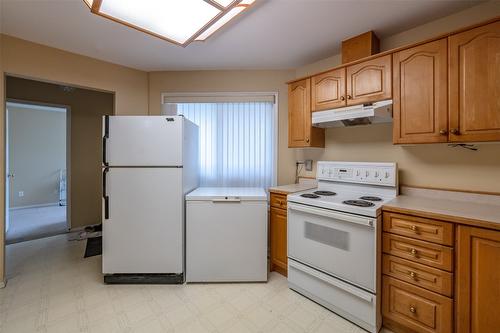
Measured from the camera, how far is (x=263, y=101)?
2.89 meters

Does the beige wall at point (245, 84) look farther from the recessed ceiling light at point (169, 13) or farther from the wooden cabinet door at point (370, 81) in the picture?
the recessed ceiling light at point (169, 13)

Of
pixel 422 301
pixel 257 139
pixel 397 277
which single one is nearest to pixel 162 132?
pixel 257 139

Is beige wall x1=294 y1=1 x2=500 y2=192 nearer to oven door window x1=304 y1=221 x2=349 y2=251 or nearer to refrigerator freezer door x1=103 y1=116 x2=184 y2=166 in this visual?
oven door window x1=304 y1=221 x2=349 y2=251

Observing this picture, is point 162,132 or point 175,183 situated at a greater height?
point 162,132

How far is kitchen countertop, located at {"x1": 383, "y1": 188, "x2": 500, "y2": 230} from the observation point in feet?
4.17

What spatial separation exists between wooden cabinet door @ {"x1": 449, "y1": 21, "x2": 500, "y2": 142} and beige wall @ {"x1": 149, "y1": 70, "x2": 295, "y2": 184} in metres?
1.61

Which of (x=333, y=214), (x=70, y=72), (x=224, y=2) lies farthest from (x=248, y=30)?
(x=70, y=72)

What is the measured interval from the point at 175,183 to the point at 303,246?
1300 millimetres

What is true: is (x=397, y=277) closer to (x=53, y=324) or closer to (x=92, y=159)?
(x=53, y=324)

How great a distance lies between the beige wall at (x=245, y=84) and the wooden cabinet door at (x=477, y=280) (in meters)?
1.76

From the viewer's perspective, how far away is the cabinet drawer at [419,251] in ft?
4.44

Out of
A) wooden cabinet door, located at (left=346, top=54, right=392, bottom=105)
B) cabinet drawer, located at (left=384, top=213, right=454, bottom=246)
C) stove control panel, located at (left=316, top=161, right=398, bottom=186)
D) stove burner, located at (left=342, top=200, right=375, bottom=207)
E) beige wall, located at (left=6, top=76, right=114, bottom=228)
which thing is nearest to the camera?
cabinet drawer, located at (left=384, top=213, right=454, bottom=246)

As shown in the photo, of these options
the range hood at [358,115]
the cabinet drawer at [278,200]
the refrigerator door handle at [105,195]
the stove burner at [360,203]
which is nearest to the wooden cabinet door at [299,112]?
the range hood at [358,115]

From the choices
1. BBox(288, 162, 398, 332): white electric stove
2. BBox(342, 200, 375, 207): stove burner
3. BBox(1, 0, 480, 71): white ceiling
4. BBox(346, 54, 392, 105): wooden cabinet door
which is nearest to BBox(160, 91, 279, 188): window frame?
BBox(1, 0, 480, 71): white ceiling
